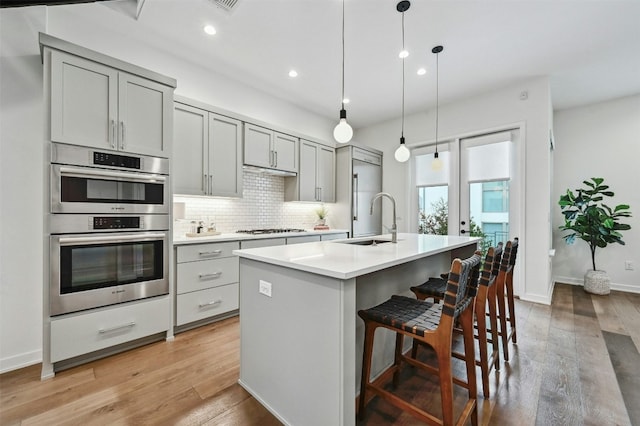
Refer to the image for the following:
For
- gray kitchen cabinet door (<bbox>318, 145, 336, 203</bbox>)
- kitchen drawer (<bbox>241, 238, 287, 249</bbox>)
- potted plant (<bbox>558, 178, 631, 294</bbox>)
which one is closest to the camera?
kitchen drawer (<bbox>241, 238, 287, 249</bbox>)

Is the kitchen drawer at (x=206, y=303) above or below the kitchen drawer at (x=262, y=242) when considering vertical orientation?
below

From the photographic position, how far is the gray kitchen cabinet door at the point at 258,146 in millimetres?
3566

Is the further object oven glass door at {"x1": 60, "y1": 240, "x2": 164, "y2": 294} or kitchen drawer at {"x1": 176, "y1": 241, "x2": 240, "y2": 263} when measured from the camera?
kitchen drawer at {"x1": 176, "y1": 241, "x2": 240, "y2": 263}

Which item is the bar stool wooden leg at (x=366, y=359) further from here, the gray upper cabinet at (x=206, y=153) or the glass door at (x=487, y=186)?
the glass door at (x=487, y=186)

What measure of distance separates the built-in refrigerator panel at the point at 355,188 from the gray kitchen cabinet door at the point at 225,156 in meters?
1.96

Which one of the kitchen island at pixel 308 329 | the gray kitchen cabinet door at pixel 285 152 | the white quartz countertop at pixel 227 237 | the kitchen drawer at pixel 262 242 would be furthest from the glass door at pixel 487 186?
the kitchen drawer at pixel 262 242

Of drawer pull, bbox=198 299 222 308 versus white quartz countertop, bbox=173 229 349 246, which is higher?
white quartz countertop, bbox=173 229 349 246

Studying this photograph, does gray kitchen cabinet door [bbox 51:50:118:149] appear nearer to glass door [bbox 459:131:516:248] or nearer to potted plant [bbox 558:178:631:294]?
glass door [bbox 459:131:516:248]

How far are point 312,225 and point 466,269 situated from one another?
3.78 metres

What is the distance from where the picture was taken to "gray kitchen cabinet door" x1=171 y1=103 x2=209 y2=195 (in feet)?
9.57

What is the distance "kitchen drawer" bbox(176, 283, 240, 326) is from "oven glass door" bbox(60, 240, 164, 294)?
15.9 inches

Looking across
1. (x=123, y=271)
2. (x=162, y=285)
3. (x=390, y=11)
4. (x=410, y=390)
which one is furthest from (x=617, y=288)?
(x=123, y=271)

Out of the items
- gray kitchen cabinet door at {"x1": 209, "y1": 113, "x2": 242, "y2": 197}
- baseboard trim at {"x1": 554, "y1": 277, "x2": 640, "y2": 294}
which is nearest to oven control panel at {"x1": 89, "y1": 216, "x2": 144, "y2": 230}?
gray kitchen cabinet door at {"x1": 209, "y1": 113, "x2": 242, "y2": 197}

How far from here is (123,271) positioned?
7.61 ft
